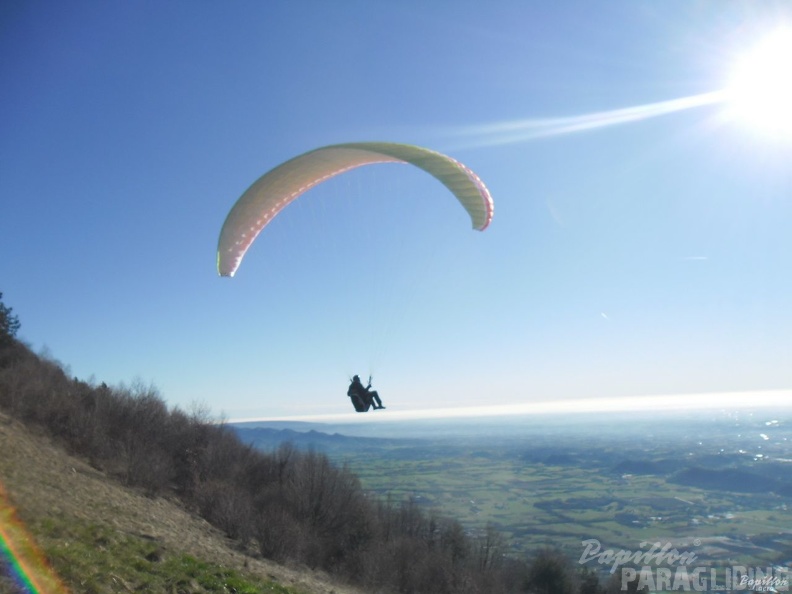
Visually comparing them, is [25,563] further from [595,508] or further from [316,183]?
[595,508]

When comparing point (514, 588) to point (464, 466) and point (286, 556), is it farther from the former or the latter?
point (464, 466)

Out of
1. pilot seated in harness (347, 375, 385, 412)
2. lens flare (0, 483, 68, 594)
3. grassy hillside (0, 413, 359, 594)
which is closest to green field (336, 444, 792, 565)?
grassy hillside (0, 413, 359, 594)

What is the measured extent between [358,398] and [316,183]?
5.58 metres

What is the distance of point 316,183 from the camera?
1286cm

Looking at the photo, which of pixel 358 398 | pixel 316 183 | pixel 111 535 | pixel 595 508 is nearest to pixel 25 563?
pixel 111 535

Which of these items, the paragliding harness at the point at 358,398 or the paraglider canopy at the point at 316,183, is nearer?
the paraglider canopy at the point at 316,183

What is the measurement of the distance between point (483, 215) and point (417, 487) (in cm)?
4080

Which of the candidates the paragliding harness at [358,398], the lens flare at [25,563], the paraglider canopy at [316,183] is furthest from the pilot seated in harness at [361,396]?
the lens flare at [25,563]

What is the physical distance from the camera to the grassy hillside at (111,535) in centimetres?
779

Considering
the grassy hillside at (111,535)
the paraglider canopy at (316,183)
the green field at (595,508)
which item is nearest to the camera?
the grassy hillside at (111,535)

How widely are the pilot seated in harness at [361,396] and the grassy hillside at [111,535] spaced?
14.4 ft

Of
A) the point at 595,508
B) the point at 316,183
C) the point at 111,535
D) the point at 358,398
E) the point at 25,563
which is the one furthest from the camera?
the point at 595,508

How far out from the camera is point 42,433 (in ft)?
58.7

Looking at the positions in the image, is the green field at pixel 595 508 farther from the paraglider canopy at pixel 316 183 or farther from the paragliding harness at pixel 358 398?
the paraglider canopy at pixel 316 183
